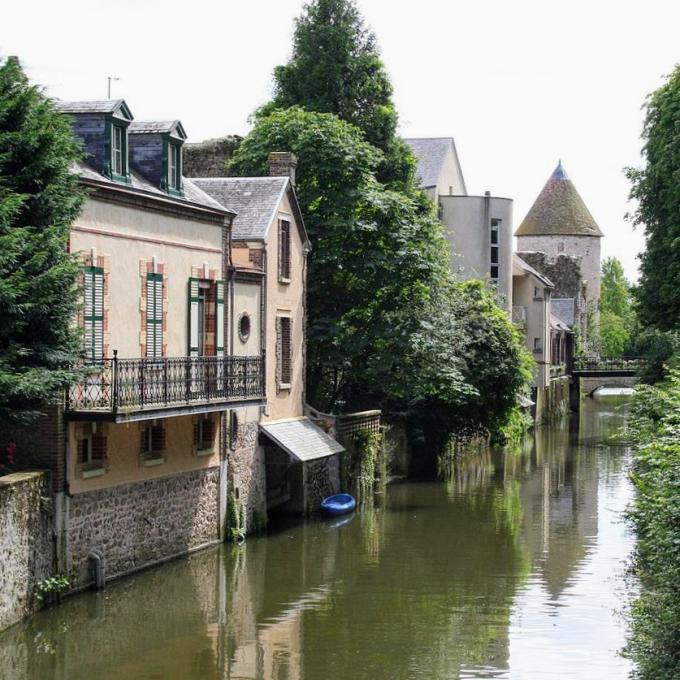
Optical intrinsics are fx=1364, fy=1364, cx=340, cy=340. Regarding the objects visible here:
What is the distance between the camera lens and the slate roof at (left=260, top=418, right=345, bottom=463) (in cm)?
3309

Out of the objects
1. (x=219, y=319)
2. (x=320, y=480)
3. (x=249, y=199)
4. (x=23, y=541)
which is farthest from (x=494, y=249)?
(x=23, y=541)

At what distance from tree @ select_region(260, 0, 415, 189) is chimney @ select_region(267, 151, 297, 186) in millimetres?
12440

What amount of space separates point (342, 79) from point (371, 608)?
30080 mm

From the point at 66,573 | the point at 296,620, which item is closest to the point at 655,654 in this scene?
the point at 296,620

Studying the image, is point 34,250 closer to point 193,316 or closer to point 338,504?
point 193,316

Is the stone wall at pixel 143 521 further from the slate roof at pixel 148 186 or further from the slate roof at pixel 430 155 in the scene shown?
the slate roof at pixel 430 155

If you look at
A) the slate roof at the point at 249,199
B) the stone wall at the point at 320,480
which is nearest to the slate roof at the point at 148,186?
the slate roof at the point at 249,199

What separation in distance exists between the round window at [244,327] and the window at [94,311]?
22.2 ft

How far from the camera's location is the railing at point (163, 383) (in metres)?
24.1

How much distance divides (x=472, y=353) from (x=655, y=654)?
28724mm

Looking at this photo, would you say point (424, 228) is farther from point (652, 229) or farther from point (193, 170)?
point (193, 170)

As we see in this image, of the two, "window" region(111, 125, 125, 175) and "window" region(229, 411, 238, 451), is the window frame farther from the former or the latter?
"window" region(111, 125, 125, 175)

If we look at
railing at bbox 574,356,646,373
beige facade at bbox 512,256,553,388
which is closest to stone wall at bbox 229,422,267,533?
beige facade at bbox 512,256,553,388

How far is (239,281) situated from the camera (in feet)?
105
